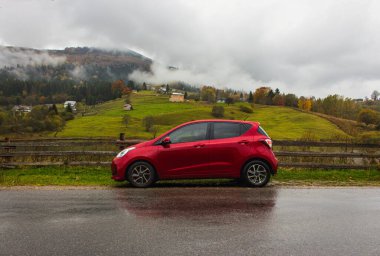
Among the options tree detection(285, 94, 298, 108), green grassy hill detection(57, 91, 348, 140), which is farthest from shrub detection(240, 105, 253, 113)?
tree detection(285, 94, 298, 108)

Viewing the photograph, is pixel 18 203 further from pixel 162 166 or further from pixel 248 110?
pixel 248 110

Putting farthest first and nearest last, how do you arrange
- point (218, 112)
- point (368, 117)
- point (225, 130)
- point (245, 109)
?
point (245, 109) → point (218, 112) → point (368, 117) → point (225, 130)

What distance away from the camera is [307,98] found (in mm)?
167750

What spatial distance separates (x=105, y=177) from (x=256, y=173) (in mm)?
5221

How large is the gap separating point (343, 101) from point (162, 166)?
483 feet

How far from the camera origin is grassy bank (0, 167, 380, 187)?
11703 mm

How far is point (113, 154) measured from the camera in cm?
1483

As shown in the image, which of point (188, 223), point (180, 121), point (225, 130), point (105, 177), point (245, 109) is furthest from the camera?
point (245, 109)

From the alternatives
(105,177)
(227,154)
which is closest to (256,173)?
(227,154)

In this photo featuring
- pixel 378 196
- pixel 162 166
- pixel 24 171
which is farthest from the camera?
pixel 24 171

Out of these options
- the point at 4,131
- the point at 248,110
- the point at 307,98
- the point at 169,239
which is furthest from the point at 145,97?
the point at 169,239

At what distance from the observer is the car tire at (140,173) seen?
1062 cm

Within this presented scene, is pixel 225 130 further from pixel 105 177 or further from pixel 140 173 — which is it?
pixel 105 177

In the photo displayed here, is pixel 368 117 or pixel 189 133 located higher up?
pixel 368 117
